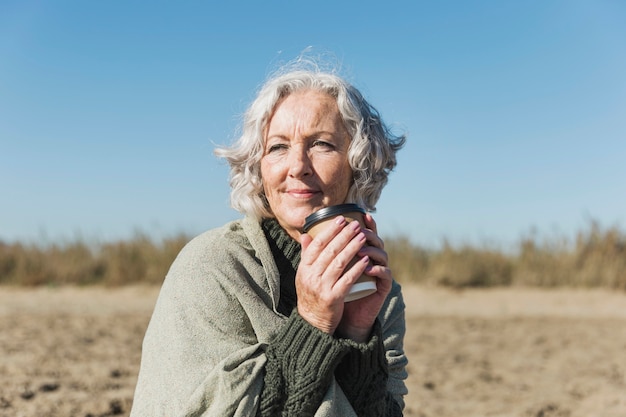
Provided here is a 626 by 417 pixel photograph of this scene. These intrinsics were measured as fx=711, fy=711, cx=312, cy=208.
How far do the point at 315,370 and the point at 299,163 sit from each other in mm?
700

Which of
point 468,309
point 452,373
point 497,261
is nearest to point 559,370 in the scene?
point 452,373

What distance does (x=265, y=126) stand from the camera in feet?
8.34

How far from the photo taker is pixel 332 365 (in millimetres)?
2066

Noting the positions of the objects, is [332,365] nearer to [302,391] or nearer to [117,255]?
[302,391]

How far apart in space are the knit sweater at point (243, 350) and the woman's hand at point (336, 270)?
7cm

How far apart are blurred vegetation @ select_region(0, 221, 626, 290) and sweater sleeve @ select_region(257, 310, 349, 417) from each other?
9603 mm

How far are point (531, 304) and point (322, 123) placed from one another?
30.5 feet

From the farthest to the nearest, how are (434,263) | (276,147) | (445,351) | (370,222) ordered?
(434,263) < (445,351) < (276,147) < (370,222)

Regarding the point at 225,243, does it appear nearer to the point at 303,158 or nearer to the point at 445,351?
the point at 303,158

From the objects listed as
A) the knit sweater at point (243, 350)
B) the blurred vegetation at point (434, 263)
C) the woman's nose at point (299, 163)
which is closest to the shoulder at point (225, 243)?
the knit sweater at point (243, 350)

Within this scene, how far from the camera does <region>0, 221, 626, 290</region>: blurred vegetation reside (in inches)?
461

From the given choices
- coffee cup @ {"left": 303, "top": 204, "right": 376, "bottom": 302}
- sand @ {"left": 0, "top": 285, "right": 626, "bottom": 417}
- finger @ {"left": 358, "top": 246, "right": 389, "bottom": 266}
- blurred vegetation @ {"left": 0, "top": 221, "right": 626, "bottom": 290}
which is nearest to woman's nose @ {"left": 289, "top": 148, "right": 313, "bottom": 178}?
coffee cup @ {"left": 303, "top": 204, "right": 376, "bottom": 302}

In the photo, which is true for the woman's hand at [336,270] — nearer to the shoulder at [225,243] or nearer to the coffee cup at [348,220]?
the coffee cup at [348,220]

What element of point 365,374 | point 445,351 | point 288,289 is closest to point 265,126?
point 288,289
